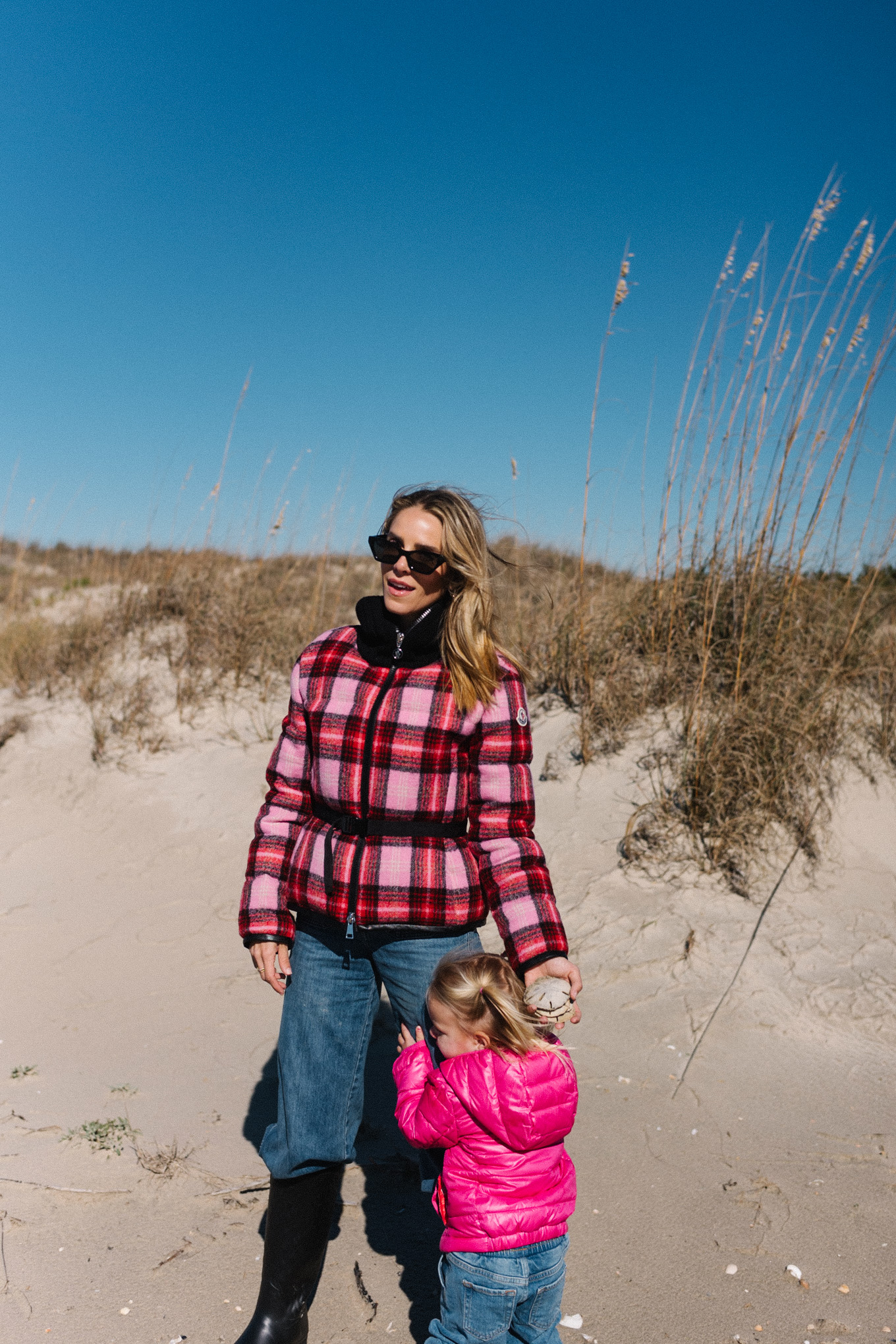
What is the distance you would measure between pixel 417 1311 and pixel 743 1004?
1.91 m

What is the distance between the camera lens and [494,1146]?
1.63 metres

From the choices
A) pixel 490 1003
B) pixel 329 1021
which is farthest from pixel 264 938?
pixel 490 1003

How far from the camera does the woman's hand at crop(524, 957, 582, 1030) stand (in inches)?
70.2

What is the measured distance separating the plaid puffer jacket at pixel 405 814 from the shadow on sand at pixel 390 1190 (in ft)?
3.66

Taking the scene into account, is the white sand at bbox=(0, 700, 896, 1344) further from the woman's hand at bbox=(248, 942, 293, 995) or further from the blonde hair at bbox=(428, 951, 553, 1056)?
the blonde hair at bbox=(428, 951, 553, 1056)

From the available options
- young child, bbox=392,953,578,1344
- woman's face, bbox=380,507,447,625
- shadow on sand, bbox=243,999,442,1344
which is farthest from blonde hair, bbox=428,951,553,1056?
shadow on sand, bbox=243,999,442,1344

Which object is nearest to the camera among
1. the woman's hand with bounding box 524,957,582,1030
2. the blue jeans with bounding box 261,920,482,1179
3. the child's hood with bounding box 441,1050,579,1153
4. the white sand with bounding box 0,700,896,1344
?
the child's hood with bounding box 441,1050,579,1153

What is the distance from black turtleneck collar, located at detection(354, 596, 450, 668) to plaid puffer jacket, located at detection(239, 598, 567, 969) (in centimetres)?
2

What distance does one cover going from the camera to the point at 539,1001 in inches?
66.2

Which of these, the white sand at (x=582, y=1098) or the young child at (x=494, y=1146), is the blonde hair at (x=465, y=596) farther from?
the white sand at (x=582, y=1098)

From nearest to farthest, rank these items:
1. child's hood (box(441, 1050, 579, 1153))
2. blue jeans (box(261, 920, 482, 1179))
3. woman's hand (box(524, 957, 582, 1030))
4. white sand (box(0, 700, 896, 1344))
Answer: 1. child's hood (box(441, 1050, 579, 1153))
2. woman's hand (box(524, 957, 582, 1030))
3. blue jeans (box(261, 920, 482, 1179))
4. white sand (box(0, 700, 896, 1344))

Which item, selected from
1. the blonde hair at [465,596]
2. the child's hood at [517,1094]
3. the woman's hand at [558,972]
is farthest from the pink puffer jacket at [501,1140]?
the blonde hair at [465,596]

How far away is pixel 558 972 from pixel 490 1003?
209mm

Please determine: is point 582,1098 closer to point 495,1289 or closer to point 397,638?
point 495,1289
